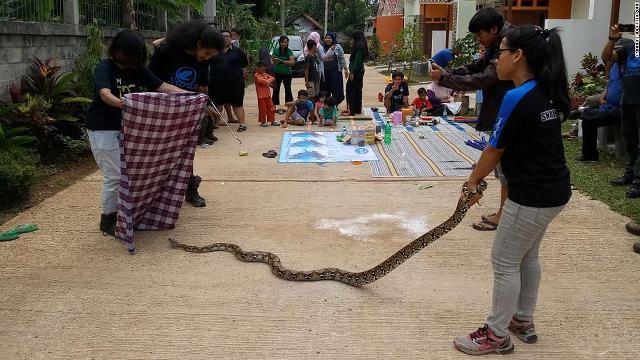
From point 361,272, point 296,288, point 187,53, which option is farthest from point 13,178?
point 361,272

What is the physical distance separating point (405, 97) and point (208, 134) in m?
5.29

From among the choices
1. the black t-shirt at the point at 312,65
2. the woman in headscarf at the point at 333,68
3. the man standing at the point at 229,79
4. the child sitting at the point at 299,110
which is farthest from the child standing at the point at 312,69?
the man standing at the point at 229,79

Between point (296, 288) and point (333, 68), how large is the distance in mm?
10240

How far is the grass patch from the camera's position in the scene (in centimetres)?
627

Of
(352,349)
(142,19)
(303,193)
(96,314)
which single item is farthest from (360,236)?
(142,19)

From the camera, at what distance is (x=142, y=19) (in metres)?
14.5

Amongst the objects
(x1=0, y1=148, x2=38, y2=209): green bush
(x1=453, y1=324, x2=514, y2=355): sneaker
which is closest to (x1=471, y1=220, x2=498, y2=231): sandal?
(x1=453, y1=324, x2=514, y2=355): sneaker

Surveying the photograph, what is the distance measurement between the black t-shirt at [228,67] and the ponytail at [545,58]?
8.81 m

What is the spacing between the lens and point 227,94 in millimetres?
11695

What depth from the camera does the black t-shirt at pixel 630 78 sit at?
272 inches

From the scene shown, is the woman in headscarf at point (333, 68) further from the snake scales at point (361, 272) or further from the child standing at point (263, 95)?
the snake scales at point (361, 272)

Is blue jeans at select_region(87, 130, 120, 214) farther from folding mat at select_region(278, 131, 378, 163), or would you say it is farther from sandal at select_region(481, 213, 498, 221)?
folding mat at select_region(278, 131, 378, 163)

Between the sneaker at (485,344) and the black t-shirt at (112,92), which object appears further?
the black t-shirt at (112,92)

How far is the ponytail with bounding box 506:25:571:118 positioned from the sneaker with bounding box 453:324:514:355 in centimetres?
135
